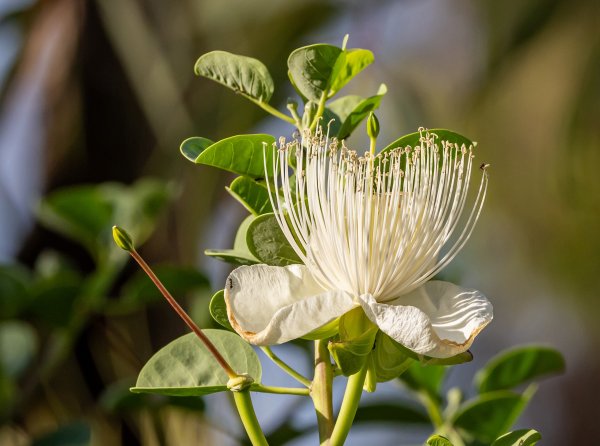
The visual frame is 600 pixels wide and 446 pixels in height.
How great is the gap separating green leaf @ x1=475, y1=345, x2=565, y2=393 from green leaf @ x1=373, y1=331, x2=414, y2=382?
0.36 metres

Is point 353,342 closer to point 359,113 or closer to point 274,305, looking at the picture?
point 274,305

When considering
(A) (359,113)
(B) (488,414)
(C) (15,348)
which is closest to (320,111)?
(A) (359,113)

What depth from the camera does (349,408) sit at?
51cm

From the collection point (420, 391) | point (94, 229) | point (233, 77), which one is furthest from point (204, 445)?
point (233, 77)

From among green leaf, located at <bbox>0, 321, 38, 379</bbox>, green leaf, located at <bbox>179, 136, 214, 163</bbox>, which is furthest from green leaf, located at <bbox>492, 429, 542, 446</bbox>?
green leaf, located at <bbox>0, 321, 38, 379</bbox>

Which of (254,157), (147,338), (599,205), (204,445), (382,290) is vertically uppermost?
(254,157)

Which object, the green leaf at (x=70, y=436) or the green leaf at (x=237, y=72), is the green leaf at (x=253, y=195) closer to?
the green leaf at (x=237, y=72)

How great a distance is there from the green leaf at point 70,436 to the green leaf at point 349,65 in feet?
1.74

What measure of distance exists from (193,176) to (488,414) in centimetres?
103

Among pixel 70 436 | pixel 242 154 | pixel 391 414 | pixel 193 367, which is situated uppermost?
pixel 242 154

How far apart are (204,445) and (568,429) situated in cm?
174

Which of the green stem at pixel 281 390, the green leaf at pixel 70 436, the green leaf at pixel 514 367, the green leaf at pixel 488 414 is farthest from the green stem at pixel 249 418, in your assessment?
the green leaf at pixel 70 436

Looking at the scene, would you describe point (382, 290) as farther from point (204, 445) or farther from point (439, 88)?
point (439, 88)

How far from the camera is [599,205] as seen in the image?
112 inches
